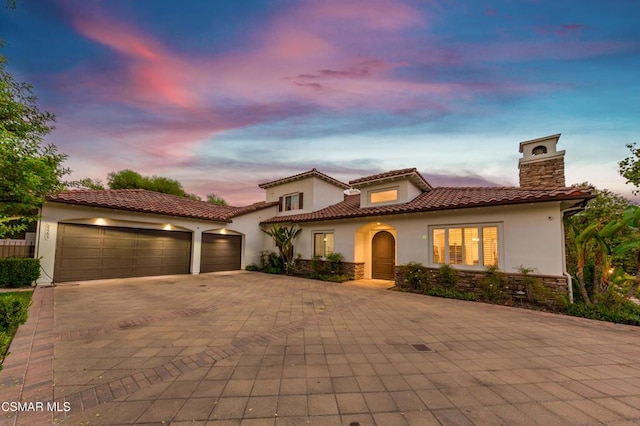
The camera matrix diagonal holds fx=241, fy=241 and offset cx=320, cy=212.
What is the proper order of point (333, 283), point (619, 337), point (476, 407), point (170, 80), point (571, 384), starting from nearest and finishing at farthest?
point (476, 407) → point (571, 384) → point (619, 337) → point (170, 80) → point (333, 283)

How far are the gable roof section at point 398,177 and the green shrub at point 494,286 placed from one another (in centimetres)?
501

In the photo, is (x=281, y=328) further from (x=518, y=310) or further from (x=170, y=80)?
(x=170, y=80)

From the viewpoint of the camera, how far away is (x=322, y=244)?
44.4ft

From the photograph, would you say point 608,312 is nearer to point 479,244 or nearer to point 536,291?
point 536,291

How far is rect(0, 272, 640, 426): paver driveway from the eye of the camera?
7.89 ft

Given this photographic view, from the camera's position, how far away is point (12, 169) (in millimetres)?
4391

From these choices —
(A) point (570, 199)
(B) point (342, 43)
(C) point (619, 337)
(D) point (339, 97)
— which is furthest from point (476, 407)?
(D) point (339, 97)

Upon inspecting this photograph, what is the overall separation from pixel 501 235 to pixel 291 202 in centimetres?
1188

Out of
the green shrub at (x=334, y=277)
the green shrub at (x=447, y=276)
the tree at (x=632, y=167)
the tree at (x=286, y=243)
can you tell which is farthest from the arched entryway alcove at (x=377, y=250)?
the tree at (x=632, y=167)

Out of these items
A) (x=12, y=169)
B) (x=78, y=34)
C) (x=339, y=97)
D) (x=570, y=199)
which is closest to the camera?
(x=12, y=169)

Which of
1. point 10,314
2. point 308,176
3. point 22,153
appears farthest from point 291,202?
point 10,314

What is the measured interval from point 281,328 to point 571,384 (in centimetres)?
441

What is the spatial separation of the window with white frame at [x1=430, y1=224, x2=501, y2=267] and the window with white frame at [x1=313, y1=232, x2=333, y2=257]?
535 centimetres

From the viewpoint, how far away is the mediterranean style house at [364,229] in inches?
303
